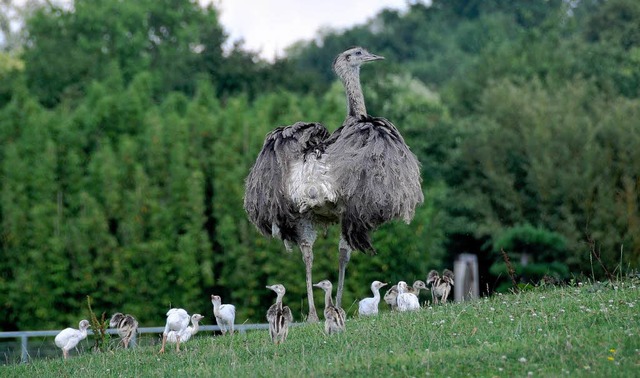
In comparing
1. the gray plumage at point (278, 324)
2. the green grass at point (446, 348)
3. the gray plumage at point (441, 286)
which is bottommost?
the green grass at point (446, 348)

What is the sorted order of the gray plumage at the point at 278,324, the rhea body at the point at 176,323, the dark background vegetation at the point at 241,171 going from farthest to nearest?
the dark background vegetation at the point at 241,171, the rhea body at the point at 176,323, the gray plumage at the point at 278,324

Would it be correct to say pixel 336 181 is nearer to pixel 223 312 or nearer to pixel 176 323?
pixel 223 312

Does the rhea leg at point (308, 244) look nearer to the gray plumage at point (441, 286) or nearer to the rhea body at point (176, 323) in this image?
the gray plumage at point (441, 286)

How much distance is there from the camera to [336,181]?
15297 millimetres

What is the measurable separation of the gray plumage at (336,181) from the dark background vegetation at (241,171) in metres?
7.36

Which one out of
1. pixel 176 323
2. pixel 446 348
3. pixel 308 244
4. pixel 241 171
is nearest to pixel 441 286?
pixel 308 244

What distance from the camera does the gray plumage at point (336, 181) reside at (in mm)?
15289

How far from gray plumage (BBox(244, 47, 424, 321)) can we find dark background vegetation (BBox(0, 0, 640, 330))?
736 cm

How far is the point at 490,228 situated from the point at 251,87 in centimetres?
1208

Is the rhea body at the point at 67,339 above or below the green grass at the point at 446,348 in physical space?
above

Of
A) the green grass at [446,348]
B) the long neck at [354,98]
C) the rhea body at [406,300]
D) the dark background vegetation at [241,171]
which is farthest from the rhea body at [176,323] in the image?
the dark background vegetation at [241,171]

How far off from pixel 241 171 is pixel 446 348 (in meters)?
19.0

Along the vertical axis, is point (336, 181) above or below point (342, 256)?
above

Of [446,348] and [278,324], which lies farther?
[278,324]
